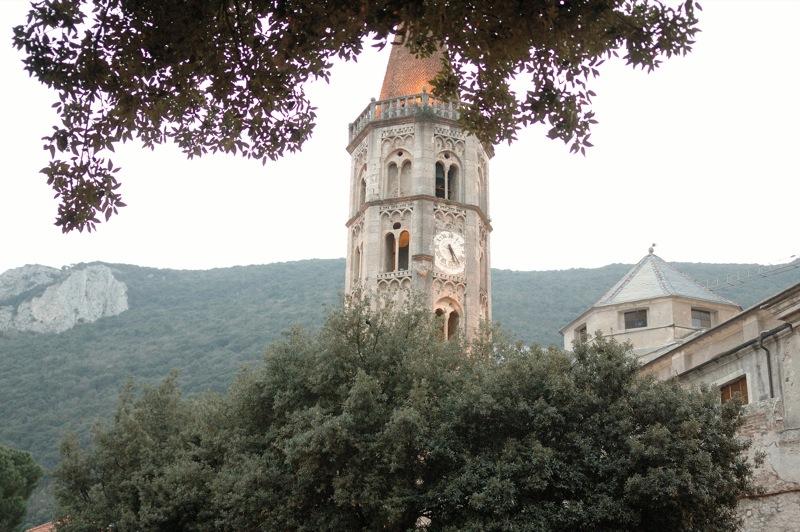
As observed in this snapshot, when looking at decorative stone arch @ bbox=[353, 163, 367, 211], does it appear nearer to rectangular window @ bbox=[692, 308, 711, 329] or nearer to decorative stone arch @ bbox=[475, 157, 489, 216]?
decorative stone arch @ bbox=[475, 157, 489, 216]

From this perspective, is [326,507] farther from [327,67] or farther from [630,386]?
[327,67]

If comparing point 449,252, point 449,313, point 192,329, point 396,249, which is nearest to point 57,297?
point 192,329

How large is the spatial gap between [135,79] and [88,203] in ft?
3.86

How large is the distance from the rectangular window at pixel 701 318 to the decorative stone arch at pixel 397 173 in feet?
42.3

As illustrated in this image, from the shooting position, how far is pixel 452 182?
39.5 metres

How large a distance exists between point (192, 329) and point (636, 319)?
81398 millimetres

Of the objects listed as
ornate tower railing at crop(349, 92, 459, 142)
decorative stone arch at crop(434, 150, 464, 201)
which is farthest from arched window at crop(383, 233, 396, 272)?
ornate tower railing at crop(349, 92, 459, 142)

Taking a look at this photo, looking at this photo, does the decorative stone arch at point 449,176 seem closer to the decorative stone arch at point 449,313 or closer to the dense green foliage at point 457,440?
the decorative stone arch at point 449,313

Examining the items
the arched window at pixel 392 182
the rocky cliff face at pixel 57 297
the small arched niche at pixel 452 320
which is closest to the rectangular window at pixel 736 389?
the small arched niche at pixel 452 320

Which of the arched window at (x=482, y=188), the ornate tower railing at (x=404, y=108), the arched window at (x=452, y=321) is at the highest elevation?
the ornate tower railing at (x=404, y=108)

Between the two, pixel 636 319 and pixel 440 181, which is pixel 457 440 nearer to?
pixel 636 319

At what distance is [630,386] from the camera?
18641 mm

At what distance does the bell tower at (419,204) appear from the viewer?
3694 centimetres

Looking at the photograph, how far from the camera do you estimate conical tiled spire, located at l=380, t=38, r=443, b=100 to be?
40.8 m
